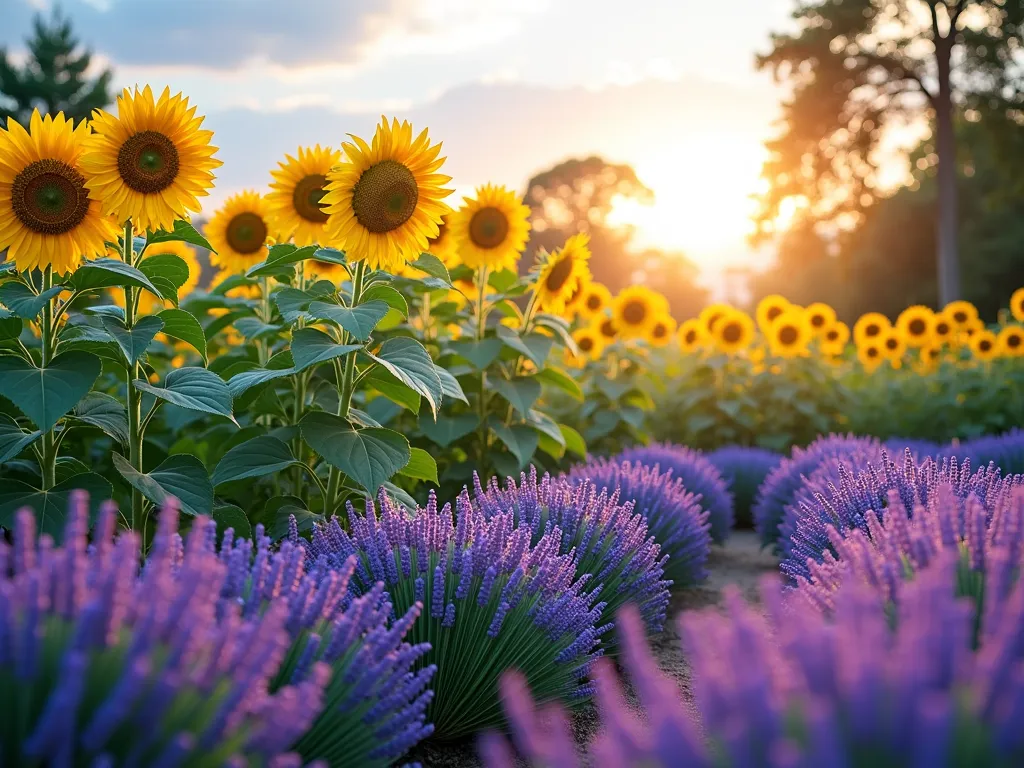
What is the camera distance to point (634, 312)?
7.59m

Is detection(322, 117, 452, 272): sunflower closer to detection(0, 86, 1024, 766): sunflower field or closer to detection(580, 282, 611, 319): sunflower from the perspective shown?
detection(0, 86, 1024, 766): sunflower field

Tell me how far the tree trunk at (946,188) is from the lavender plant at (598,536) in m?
20.7

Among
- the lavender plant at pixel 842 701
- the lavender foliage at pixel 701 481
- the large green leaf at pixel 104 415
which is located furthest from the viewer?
the lavender foliage at pixel 701 481

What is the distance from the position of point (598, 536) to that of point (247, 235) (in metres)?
2.23

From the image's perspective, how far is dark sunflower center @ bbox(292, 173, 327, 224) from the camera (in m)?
3.49

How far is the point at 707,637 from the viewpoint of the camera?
1279 millimetres

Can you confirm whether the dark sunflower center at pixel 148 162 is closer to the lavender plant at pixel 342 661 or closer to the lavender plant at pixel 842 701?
the lavender plant at pixel 342 661

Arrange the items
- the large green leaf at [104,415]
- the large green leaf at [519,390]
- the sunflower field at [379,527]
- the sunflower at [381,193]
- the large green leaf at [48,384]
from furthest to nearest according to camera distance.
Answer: the large green leaf at [519,390], the sunflower at [381,193], the large green leaf at [104,415], the large green leaf at [48,384], the sunflower field at [379,527]

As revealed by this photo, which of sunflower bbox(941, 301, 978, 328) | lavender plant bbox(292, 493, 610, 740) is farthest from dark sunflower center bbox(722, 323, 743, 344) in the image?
lavender plant bbox(292, 493, 610, 740)

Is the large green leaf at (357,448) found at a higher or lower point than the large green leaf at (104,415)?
lower

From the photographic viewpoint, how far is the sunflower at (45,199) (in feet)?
8.67

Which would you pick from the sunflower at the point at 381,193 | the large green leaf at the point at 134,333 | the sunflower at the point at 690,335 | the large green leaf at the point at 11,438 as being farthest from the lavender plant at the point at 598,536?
the sunflower at the point at 690,335

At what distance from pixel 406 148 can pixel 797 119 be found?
24.0 metres

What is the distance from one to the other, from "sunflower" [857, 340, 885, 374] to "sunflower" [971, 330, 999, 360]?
3.14 feet
